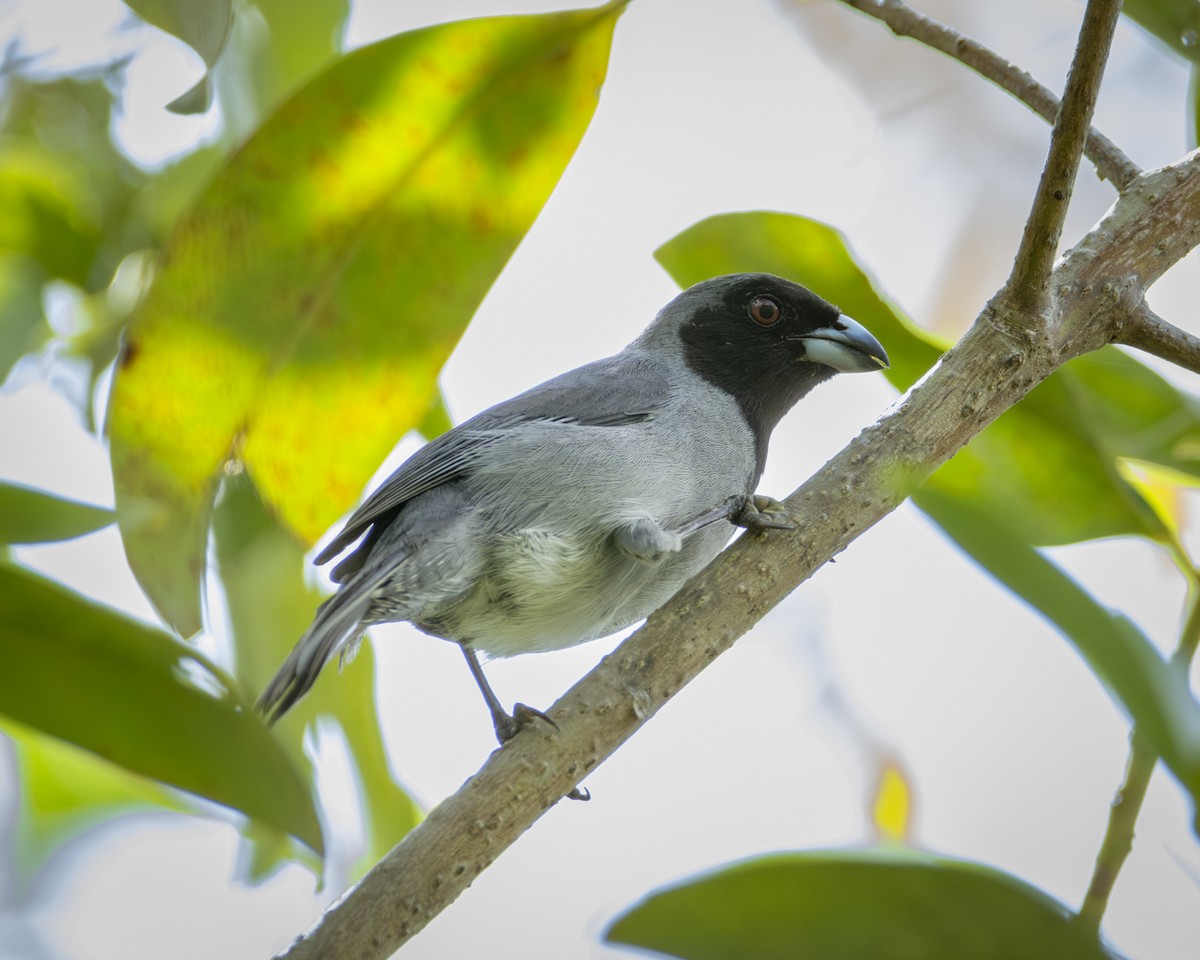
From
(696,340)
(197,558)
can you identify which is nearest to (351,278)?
→ (197,558)

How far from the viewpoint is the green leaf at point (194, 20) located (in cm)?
244

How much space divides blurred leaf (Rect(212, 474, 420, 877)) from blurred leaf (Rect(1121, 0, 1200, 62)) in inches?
96.1

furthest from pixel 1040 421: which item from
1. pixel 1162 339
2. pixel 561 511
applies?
pixel 561 511

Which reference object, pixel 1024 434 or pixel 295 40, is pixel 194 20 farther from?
pixel 1024 434

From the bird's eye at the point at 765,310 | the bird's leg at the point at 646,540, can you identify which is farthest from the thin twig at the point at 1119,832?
the bird's eye at the point at 765,310

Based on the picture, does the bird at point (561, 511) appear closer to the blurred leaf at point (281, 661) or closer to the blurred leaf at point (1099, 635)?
the blurred leaf at point (281, 661)

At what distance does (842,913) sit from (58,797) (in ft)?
8.32

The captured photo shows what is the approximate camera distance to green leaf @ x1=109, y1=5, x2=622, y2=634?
2551 mm

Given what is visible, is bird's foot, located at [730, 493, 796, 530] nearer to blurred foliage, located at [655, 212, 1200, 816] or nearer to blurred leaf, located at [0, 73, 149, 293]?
blurred foliage, located at [655, 212, 1200, 816]

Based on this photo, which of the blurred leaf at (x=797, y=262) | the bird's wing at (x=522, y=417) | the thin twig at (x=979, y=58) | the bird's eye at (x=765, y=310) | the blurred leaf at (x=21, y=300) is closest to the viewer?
the thin twig at (x=979, y=58)

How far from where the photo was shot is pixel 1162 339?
2.26m

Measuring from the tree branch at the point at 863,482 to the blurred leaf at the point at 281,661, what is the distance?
1.16 m

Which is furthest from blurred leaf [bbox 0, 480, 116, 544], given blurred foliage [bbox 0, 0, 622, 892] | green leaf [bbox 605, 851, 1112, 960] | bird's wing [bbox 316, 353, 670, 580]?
green leaf [bbox 605, 851, 1112, 960]

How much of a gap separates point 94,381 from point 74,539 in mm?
1254
